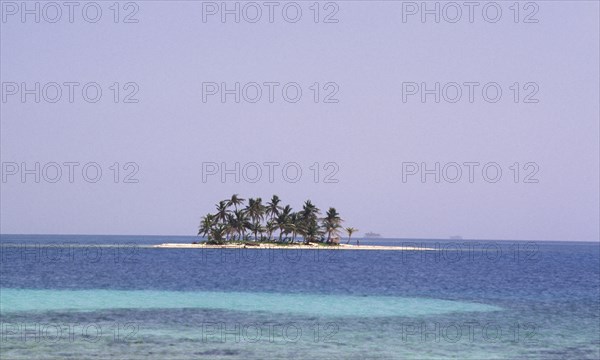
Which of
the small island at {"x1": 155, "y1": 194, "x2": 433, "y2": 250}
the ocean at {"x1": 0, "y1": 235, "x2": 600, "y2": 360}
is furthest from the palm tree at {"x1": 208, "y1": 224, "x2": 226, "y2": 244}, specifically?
the ocean at {"x1": 0, "y1": 235, "x2": 600, "y2": 360}

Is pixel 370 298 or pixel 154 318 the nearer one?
pixel 154 318

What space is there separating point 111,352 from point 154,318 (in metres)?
12.1

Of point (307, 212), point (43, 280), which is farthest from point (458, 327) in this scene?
point (307, 212)

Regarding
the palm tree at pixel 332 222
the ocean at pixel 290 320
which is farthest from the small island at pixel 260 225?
the ocean at pixel 290 320

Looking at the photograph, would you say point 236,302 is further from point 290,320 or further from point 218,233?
point 218,233

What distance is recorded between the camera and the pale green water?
47.8 meters

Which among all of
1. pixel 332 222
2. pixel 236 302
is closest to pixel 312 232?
pixel 332 222

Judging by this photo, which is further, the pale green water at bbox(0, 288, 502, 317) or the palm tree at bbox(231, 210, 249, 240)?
the palm tree at bbox(231, 210, 249, 240)

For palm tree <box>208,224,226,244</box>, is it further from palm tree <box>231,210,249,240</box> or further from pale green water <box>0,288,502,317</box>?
pale green water <box>0,288,502,317</box>

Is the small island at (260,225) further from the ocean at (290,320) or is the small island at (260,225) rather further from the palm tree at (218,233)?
the ocean at (290,320)

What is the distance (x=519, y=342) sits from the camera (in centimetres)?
3453

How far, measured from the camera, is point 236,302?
5328 centimetres

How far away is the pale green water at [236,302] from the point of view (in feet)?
157

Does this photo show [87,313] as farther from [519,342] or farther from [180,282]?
[180,282]
